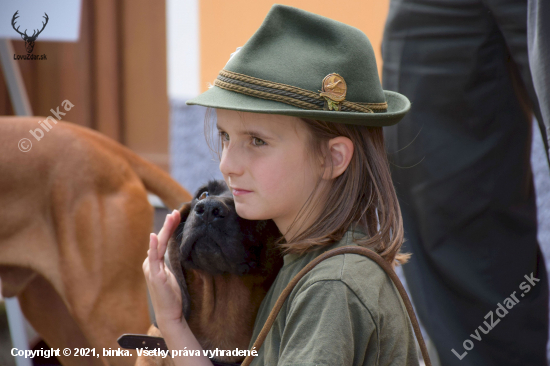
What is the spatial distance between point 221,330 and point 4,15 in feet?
4.44

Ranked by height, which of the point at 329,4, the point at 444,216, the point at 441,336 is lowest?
the point at 441,336

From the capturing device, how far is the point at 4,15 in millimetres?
1702

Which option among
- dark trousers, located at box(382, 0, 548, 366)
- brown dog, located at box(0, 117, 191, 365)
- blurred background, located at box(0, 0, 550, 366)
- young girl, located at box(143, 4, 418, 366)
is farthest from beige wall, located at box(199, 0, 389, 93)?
young girl, located at box(143, 4, 418, 366)

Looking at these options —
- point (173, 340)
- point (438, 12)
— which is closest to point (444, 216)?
point (438, 12)

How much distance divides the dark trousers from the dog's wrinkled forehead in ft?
2.00

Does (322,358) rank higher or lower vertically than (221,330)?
higher

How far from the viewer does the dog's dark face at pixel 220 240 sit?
3.36 feet

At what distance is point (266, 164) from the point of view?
88 centimetres

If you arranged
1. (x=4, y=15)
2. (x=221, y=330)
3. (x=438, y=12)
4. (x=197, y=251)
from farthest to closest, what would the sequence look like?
(x=4, y=15) < (x=438, y=12) < (x=221, y=330) < (x=197, y=251)

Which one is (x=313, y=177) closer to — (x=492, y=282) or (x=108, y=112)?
(x=492, y=282)

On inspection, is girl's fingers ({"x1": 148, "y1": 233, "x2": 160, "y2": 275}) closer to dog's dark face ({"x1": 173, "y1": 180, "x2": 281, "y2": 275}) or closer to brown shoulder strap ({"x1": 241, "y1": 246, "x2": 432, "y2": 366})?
dog's dark face ({"x1": 173, "y1": 180, "x2": 281, "y2": 275})

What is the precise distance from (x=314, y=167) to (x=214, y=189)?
13.3 inches

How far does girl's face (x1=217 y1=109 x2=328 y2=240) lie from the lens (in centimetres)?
88

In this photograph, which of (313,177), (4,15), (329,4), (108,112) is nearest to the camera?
(313,177)
